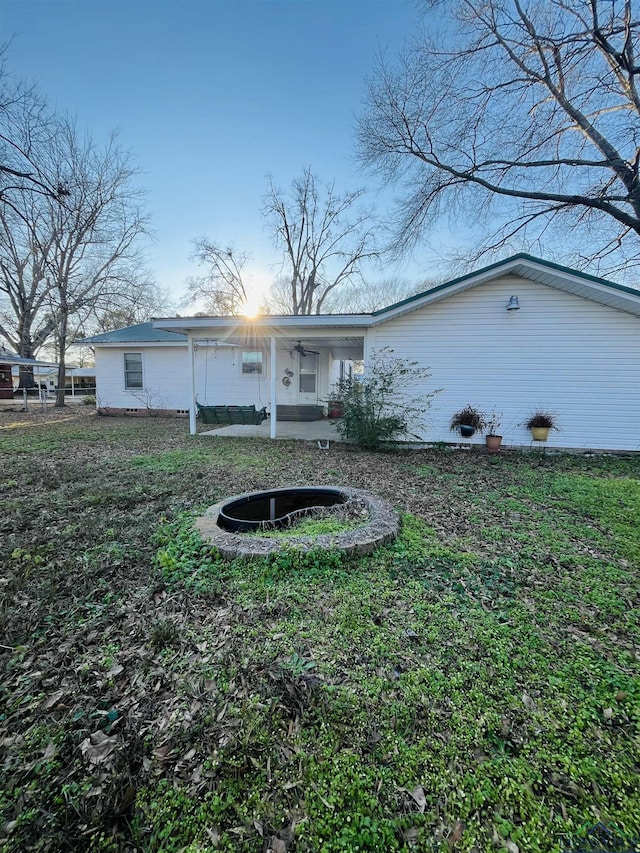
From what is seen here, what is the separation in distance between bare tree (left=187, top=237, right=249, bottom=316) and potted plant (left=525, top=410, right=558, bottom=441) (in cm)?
2397

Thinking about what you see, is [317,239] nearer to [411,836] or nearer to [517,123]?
[517,123]

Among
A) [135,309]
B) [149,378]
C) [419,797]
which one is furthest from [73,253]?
[419,797]

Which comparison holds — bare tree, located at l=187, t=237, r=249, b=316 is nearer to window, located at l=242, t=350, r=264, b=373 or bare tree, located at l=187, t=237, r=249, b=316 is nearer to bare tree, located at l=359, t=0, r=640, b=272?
window, located at l=242, t=350, r=264, b=373

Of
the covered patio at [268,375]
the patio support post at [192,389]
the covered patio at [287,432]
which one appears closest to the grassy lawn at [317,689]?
the covered patio at [287,432]

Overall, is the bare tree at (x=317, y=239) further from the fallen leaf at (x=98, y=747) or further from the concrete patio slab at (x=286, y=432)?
the fallen leaf at (x=98, y=747)

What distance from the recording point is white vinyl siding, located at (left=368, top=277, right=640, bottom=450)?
781 centimetres

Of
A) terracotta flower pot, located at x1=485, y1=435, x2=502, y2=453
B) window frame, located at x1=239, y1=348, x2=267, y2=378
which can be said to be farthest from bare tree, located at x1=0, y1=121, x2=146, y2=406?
terracotta flower pot, located at x1=485, y1=435, x2=502, y2=453

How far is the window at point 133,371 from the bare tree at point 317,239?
1499cm

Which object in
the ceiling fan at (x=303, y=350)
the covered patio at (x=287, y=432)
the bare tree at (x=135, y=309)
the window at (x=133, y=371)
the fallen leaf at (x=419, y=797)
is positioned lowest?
the fallen leaf at (x=419, y=797)

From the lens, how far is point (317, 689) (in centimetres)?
188

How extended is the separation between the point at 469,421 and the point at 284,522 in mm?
5944

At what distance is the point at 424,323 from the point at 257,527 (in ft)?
21.5

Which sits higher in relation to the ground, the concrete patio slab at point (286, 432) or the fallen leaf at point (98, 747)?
the concrete patio slab at point (286, 432)

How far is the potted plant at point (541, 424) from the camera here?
8094 mm
